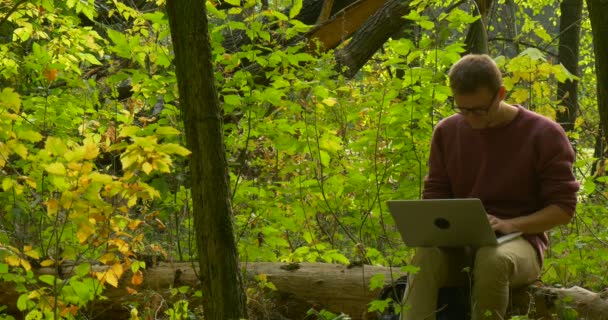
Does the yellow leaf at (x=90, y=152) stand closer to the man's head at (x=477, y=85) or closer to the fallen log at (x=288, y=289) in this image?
the fallen log at (x=288, y=289)

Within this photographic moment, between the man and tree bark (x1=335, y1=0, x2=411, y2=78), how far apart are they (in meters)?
2.80

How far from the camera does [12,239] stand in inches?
227

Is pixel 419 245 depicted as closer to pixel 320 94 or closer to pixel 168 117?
pixel 320 94

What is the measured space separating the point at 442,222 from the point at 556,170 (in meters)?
0.61

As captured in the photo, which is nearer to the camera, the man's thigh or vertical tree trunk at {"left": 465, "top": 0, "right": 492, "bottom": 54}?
the man's thigh

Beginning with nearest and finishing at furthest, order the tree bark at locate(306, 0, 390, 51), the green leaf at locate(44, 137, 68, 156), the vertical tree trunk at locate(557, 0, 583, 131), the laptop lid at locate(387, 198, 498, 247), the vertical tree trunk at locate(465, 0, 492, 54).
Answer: the green leaf at locate(44, 137, 68, 156) < the laptop lid at locate(387, 198, 498, 247) < the vertical tree trunk at locate(465, 0, 492, 54) < the tree bark at locate(306, 0, 390, 51) < the vertical tree trunk at locate(557, 0, 583, 131)

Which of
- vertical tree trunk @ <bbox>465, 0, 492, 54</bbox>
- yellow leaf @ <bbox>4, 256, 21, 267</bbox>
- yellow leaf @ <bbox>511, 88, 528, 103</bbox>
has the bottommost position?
yellow leaf @ <bbox>4, 256, 21, 267</bbox>

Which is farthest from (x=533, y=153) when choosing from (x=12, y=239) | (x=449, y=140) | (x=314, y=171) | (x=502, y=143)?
(x=12, y=239)

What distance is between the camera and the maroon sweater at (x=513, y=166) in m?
3.68

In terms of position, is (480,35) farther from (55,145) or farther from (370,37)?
(55,145)

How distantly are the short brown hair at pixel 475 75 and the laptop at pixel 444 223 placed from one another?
0.61 meters

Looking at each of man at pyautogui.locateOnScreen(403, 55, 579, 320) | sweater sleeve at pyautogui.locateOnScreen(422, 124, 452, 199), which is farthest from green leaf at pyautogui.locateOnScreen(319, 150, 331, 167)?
man at pyautogui.locateOnScreen(403, 55, 579, 320)

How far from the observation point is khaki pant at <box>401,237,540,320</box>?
346cm

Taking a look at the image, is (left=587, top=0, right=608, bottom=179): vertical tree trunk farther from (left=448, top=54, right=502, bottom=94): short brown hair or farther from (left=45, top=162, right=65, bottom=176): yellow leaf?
(left=45, top=162, right=65, bottom=176): yellow leaf
